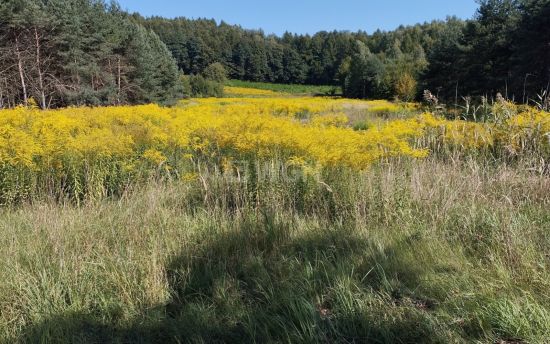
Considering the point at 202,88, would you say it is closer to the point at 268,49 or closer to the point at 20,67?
the point at 20,67

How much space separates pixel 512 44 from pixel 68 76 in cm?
3192

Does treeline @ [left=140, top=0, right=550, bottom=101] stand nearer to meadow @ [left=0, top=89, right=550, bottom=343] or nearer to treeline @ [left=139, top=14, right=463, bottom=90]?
treeline @ [left=139, top=14, right=463, bottom=90]

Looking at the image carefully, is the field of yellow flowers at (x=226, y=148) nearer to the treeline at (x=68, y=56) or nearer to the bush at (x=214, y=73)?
the treeline at (x=68, y=56)

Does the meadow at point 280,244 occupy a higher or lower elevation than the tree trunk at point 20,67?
lower

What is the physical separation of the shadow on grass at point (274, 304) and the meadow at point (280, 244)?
0.01 meters

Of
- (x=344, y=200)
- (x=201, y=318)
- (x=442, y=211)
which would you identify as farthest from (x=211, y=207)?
(x=442, y=211)

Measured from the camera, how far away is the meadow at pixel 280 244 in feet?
7.14

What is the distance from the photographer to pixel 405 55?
276ft

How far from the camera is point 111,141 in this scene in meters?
5.24

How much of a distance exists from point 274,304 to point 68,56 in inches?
1251

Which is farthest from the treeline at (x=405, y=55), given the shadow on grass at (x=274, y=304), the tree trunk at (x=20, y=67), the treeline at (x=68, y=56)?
the treeline at (x=68, y=56)

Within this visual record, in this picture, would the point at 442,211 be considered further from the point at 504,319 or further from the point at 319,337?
the point at 319,337

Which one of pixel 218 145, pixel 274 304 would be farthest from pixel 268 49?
pixel 274 304

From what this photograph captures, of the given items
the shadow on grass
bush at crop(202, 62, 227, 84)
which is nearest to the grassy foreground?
the shadow on grass
